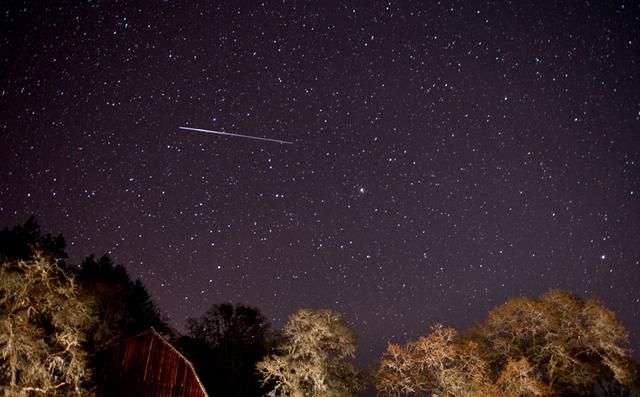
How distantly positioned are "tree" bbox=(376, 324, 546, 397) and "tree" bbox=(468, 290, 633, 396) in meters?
4.07

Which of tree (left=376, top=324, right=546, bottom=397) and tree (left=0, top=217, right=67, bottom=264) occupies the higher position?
tree (left=0, top=217, right=67, bottom=264)

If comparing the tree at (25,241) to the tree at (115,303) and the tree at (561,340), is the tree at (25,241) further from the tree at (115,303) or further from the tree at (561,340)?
the tree at (561,340)

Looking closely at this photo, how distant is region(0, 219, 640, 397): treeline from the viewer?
1265cm

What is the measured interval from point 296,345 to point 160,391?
6817 millimetres

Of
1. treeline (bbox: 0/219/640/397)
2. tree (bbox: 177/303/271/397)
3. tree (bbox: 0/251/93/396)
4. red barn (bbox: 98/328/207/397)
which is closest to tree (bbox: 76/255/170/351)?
treeline (bbox: 0/219/640/397)

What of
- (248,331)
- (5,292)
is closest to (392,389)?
(5,292)

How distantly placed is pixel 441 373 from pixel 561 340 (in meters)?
9.73

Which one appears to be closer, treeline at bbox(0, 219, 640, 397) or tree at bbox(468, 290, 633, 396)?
treeline at bbox(0, 219, 640, 397)

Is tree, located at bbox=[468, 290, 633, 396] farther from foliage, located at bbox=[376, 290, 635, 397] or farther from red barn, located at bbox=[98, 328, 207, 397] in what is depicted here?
red barn, located at bbox=[98, 328, 207, 397]

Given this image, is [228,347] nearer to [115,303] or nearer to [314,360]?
[115,303]

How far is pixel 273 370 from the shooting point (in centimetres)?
2127

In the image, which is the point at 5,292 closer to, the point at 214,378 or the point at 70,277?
the point at 70,277

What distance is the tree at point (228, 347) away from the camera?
34.6m

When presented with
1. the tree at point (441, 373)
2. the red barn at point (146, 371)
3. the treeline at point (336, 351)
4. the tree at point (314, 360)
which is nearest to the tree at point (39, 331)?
the treeline at point (336, 351)
